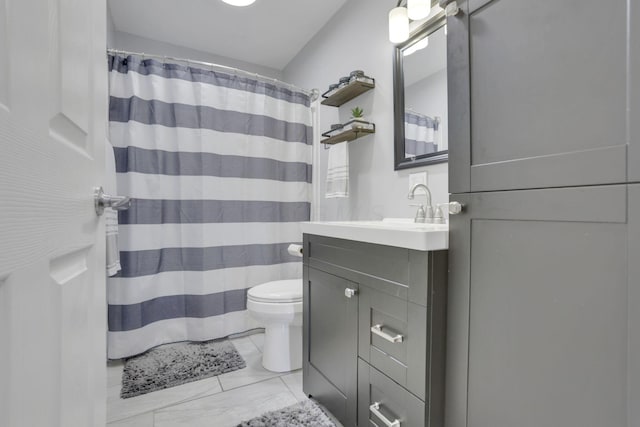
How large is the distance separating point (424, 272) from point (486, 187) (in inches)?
12.3

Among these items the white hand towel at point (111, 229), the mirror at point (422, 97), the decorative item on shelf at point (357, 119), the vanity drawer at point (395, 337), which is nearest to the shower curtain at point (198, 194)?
the white hand towel at point (111, 229)

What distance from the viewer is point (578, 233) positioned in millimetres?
677

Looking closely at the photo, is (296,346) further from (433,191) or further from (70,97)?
(70,97)

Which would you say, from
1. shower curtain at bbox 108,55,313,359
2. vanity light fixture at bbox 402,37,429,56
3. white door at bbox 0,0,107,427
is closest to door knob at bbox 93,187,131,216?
white door at bbox 0,0,107,427

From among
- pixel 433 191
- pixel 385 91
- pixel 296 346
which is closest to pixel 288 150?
pixel 385 91

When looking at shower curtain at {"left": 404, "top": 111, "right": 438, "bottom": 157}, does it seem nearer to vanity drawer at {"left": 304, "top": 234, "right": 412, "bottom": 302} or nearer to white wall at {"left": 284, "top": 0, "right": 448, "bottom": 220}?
white wall at {"left": 284, "top": 0, "right": 448, "bottom": 220}

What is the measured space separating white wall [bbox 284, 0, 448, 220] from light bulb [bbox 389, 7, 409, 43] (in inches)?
9.4

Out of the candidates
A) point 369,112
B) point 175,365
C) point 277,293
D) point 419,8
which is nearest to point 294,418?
point 277,293

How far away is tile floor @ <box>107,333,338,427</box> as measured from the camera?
4.61 feet

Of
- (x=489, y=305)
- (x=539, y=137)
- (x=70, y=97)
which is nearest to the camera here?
(x=70, y=97)

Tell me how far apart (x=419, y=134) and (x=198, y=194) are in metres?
1.52

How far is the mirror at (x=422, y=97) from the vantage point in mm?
1450

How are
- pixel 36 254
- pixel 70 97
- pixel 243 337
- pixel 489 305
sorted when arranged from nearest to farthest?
pixel 36 254 → pixel 70 97 → pixel 489 305 → pixel 243 337

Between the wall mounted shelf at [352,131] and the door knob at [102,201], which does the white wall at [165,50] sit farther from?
the door knob at [102,201]
